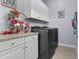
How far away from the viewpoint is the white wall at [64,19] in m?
5.22

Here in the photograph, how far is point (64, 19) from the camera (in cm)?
541

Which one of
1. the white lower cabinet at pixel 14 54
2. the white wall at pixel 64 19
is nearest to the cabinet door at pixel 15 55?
the white lower cabinet at pixel 14 54

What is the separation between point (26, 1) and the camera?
288 cm

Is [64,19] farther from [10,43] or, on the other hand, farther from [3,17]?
[10,43]

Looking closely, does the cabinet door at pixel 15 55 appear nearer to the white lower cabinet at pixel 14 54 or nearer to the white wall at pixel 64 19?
the white lower cabinet at pixel 14 54

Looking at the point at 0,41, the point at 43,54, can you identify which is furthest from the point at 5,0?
the point at 43,54

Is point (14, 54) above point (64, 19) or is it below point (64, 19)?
below

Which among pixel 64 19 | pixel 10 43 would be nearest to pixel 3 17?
pixel 10 43

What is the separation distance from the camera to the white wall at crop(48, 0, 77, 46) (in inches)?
205

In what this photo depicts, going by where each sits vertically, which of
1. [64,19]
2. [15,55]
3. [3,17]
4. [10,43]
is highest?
[64,19]

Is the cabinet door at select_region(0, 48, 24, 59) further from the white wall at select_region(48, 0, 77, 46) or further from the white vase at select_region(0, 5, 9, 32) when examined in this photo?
the white wall at select_region(48, 0, 77, 46)

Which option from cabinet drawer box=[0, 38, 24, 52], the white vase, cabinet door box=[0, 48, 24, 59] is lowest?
cabinet door box=[0, 48, 24, 59]

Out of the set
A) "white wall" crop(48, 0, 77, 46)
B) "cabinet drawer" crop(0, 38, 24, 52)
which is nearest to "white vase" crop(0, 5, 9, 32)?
"cabinet drawer" crop(0, 38, 24, 52)

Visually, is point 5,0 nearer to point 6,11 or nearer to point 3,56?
point 6,11
